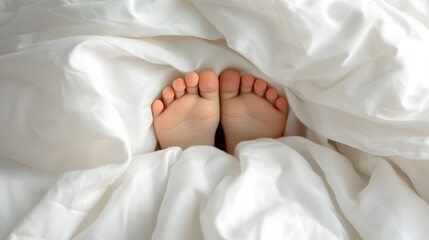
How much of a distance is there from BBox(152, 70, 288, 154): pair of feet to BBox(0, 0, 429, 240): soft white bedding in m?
0.04

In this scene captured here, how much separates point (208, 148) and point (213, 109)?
0.35 ft

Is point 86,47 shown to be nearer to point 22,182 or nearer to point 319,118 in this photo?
point 22,182

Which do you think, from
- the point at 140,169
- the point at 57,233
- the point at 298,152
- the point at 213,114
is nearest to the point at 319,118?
the point at 298,152

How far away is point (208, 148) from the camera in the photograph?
68 cm

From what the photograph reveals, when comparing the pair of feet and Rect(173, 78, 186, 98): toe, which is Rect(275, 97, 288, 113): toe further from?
Rect(173, 78, 186, 98): toe

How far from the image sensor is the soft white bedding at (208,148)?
0.54m

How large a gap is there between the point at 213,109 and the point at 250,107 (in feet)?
0.24

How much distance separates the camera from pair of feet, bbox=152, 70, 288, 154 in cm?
73

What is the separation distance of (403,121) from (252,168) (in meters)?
0.22

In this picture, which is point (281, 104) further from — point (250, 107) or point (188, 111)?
point (188, 111)

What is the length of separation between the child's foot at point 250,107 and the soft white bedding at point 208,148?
0.07 meters

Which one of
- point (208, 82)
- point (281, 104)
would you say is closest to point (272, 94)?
point (281, 104)

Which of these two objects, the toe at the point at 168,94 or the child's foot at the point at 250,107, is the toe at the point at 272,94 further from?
the toe at the point at 168,94

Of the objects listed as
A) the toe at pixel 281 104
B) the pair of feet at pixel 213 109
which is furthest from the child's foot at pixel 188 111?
the toe at pixel 281 104
